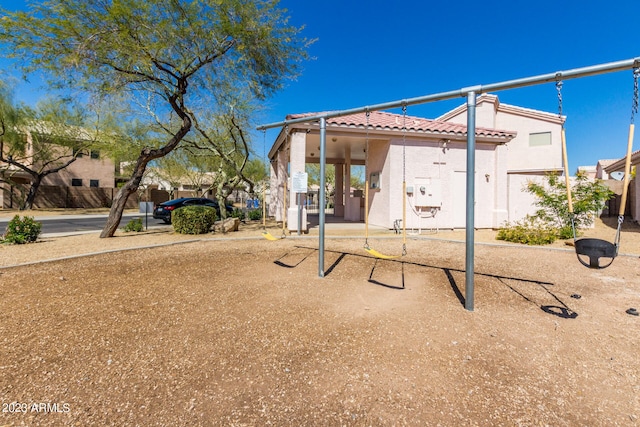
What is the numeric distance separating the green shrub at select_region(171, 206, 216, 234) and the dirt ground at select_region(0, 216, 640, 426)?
4.21 metres

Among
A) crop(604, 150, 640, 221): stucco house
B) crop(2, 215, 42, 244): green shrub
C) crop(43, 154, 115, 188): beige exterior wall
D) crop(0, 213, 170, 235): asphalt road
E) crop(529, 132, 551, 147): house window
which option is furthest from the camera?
crop(43, 154, 115, 188): beige exterior wall

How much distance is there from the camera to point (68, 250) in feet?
21.9

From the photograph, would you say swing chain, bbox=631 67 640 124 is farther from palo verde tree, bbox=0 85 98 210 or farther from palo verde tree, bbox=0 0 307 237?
palo verde tree, bbox=0 85 98 210

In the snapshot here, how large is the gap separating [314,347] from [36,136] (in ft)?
95.4

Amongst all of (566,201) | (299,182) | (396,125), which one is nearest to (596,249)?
(299,182)

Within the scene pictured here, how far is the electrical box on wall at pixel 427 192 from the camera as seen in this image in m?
10.8

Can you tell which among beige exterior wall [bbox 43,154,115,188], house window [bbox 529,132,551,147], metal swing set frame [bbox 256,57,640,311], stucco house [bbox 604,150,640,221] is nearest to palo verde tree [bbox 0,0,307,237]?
metal swing set frame [bbox 256,57,640,311]

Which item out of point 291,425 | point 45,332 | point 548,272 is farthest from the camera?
point 548,272

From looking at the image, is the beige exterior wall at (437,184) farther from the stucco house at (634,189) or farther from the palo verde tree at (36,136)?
the palo verde tree at (36,136)

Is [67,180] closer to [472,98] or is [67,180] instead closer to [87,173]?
[87,173]

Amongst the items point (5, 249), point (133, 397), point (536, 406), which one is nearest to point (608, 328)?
point (536, 406)

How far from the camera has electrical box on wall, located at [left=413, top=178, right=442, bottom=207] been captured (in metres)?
10.8

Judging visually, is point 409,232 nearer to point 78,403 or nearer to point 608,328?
point 608,328

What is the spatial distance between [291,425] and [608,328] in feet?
11.6
